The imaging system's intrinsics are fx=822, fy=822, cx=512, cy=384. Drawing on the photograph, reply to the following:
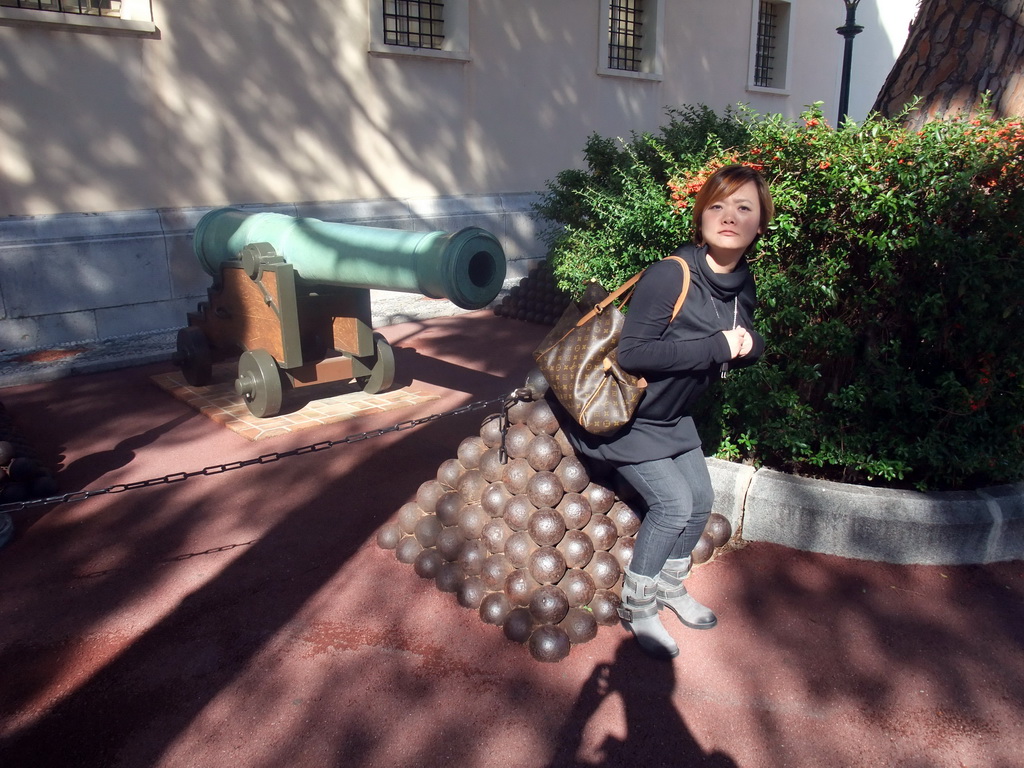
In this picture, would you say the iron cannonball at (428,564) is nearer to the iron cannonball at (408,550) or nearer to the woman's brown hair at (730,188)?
the iron cannonball at (408,550)

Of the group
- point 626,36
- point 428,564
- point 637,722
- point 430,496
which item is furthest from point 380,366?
point 626,36

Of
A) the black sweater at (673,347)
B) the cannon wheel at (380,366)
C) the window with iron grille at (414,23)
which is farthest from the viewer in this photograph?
the window with iron grille at (414,23)

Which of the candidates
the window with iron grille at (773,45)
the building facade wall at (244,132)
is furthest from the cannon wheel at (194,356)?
the window with iron grille at (773,45)

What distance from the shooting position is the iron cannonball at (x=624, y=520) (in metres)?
3.52

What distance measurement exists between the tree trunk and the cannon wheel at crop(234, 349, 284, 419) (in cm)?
435

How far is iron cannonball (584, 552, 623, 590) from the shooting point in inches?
134

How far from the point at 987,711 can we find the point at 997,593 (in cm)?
93

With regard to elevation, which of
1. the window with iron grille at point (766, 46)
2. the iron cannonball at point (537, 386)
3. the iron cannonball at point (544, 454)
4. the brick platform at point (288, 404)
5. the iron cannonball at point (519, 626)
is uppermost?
the window with iron grille at point (766, 46)

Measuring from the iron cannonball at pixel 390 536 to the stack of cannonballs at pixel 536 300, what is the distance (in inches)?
224

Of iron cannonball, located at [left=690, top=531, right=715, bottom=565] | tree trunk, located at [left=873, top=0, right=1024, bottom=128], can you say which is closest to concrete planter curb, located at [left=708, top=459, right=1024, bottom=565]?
iron cannonball, located at [left=690, top=531, right=715, bottom=565]

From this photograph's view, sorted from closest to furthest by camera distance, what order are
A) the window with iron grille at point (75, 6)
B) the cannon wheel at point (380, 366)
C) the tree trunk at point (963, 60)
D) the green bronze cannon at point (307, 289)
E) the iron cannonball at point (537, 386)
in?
the iron cannonball at point (537, 386) → the green bronze cannon at point (307, 289) → the tree trunk at point (963, 60) → the cannon wheel at point (380, 366) → the window with iron grille at point (75, 6)

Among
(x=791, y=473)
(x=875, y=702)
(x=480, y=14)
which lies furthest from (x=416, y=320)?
(x=875, y=702)

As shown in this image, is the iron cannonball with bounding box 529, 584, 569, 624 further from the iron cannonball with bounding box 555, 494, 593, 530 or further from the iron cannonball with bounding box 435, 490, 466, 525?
the iron cannonball with bounding box 435, 490, 466, 525

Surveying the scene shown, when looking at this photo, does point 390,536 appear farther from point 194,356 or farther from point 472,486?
point 194,356
